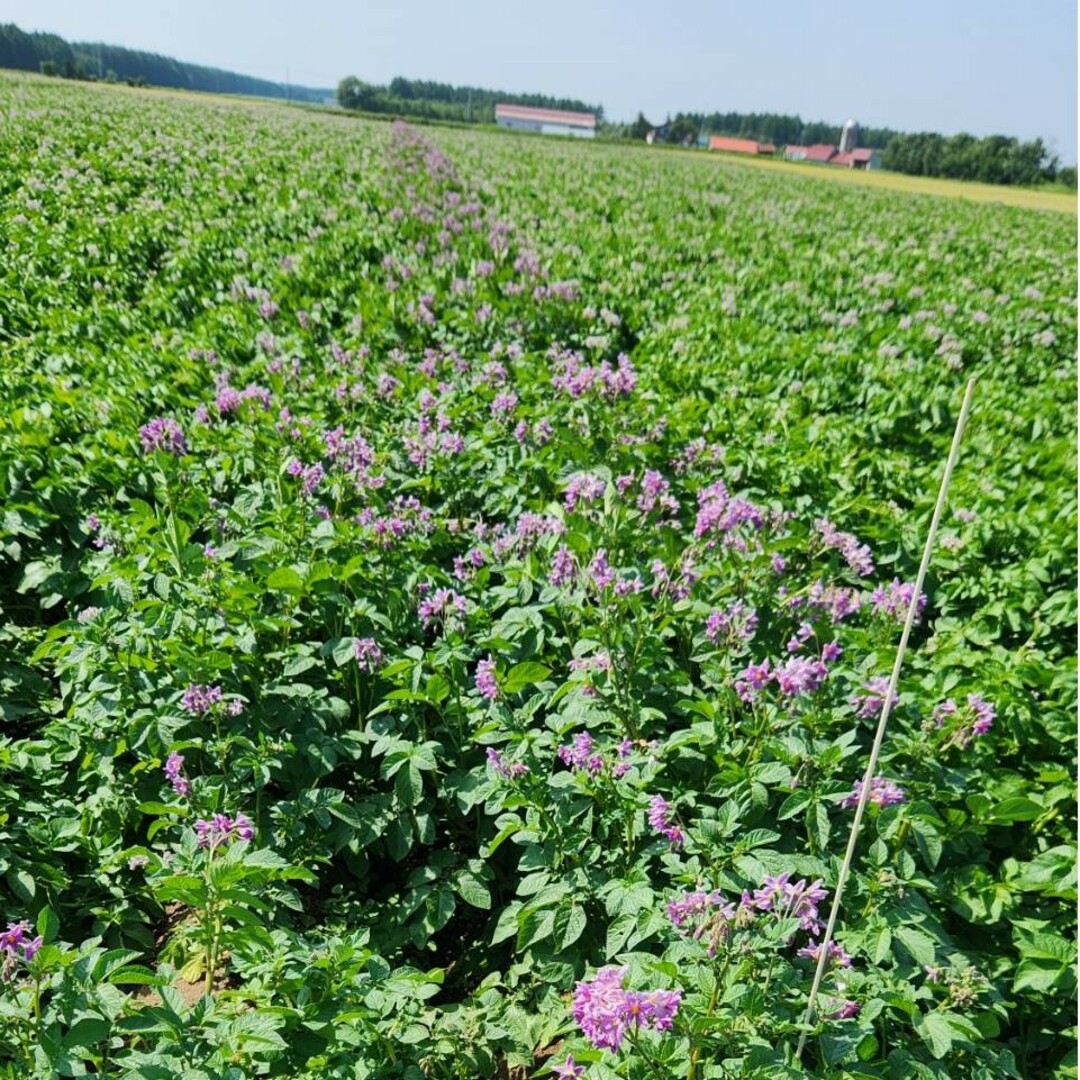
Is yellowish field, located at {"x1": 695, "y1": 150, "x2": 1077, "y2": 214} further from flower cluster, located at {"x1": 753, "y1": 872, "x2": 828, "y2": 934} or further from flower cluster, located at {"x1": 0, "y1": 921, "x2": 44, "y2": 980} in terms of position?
flower cluster, located at {"x1": 0, "y1": 921, "x2": 44, "y2": 980}

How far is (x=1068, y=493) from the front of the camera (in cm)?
492

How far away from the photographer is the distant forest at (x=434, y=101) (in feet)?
297

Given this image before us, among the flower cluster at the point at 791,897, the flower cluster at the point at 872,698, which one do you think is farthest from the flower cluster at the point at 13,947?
the flower cluster at the point at 872,698

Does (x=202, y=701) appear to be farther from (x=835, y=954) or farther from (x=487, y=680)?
(x=835, y=954)

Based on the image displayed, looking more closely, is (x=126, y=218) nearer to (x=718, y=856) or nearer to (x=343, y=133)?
(x=718, y=856)

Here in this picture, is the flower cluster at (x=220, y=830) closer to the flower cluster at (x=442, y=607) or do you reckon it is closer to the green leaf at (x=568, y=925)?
the green leaf at (x=568, y=925)

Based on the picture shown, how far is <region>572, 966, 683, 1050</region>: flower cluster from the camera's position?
5.44 feet

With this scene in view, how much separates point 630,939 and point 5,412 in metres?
4.30

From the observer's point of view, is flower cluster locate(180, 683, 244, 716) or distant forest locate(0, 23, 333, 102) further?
distant forest locate(0, 23, 333, 102)

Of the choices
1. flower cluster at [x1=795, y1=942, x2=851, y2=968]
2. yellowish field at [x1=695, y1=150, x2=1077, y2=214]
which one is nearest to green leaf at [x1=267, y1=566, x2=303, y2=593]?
flower cluster at [x1=795, y1=942, x2=851, y2=968]

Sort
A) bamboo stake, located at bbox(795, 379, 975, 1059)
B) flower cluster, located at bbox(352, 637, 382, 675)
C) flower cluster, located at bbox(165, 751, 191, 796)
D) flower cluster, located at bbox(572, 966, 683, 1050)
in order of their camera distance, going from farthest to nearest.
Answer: flower cluster, located at bbox(352, 637, 382, 675) < flower cluster, located at bbox(165, 751, 191, 796) < flower cluster, located at bbox(572, 966, 683, 1050) < bamboo stake, located at bbox(795, 379, 975, 1059)

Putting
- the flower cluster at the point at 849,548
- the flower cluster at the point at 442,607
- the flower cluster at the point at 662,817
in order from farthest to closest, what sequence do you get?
the flower cluster at the point at 849,548
the flower cluster at the point at 442,607
the flower cluster at the point at 662,817

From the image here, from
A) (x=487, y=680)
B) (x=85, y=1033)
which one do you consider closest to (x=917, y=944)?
(x=487, y=680)

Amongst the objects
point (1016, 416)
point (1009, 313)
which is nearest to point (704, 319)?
point (1016, 416)
